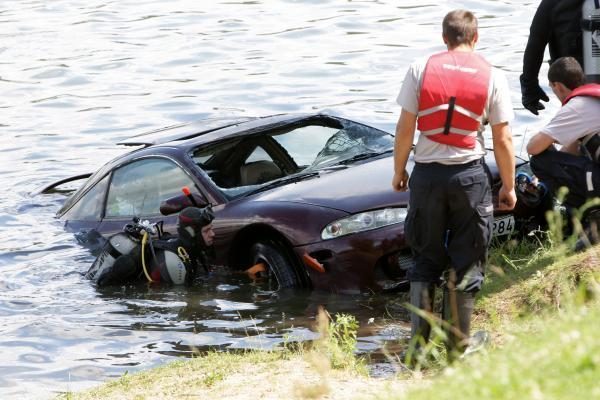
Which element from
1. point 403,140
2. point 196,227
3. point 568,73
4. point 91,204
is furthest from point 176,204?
point 403,140

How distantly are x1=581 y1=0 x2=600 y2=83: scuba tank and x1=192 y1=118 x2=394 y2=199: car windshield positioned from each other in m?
2.21

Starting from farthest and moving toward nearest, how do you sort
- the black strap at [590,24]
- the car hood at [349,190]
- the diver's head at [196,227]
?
the diver's head at [196,227] → the car hood at [349,190] → the black strap at [590,24]

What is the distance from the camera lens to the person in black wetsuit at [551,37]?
827cm

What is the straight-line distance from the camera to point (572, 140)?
7652mm

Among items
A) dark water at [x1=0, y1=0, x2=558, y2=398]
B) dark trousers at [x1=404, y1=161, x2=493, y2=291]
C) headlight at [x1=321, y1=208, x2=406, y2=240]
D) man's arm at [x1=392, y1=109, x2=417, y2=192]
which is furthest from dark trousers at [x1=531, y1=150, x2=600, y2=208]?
man's arm at [x1=392, y1=109, x2=417, y2=192]

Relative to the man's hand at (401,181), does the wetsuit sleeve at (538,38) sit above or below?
above

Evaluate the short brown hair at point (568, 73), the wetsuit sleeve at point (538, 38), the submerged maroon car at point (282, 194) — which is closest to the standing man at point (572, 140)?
the short brown hair at point (568, 73)

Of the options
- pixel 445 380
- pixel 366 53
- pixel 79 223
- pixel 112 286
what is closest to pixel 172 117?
pixel 366 53

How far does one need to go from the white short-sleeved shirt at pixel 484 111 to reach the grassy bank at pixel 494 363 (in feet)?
2.10

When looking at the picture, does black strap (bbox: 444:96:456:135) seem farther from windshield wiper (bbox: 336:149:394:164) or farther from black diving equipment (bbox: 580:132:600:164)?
windshield wiper (bbox: 336:149:394:164)

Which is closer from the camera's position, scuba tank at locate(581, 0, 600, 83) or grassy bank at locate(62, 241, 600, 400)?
grassy bank at locate(62, 241, 600, 400)

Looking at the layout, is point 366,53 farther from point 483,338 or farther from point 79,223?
point 483,338

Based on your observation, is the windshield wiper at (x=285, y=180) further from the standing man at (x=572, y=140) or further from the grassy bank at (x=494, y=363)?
the standing man at (x=572, y=140)

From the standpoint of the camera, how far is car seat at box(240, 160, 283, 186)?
32.0 feet
